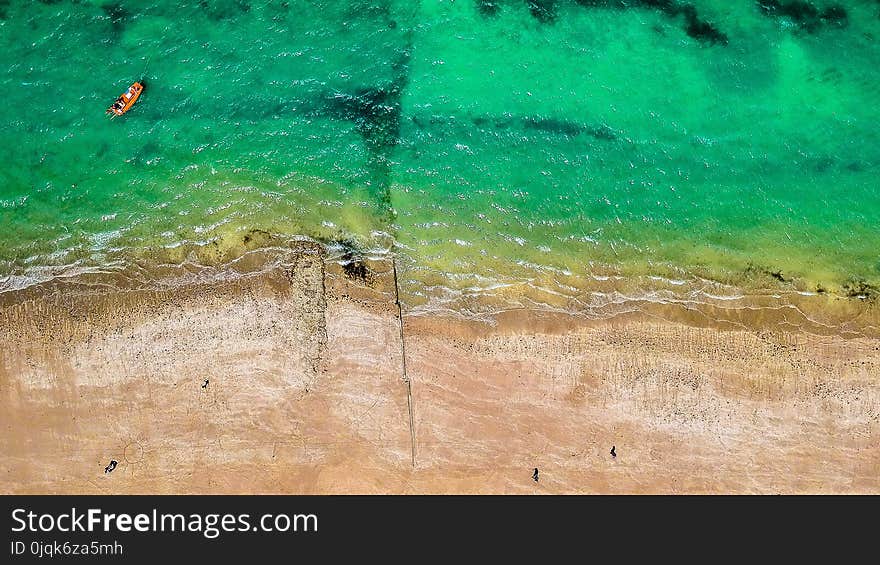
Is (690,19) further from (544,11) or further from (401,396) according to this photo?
(401,396)

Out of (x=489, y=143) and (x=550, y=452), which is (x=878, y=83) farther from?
(x=550, y=452)

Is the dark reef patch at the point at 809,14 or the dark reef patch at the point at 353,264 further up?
the dark reef patch at the point at 809,14

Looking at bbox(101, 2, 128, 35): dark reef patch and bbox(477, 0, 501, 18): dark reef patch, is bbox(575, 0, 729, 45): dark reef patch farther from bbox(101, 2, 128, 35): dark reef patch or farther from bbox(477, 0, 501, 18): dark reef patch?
bbox(101, 2, 128, 35): dark reef patch

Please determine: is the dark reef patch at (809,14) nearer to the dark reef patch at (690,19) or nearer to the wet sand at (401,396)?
the dark reef patch at (690,19)

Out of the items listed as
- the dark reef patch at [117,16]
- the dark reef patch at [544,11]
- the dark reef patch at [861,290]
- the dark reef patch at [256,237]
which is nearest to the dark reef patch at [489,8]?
the dark reef patch at [544,11]

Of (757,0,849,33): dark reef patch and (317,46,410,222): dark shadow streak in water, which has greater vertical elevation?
(757,0,849,33): dark reef patch

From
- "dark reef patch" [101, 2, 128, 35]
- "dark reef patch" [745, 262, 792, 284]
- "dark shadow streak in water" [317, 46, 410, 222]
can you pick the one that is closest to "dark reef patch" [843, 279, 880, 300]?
"dark reef patch" [745, 262, 792, 284]
